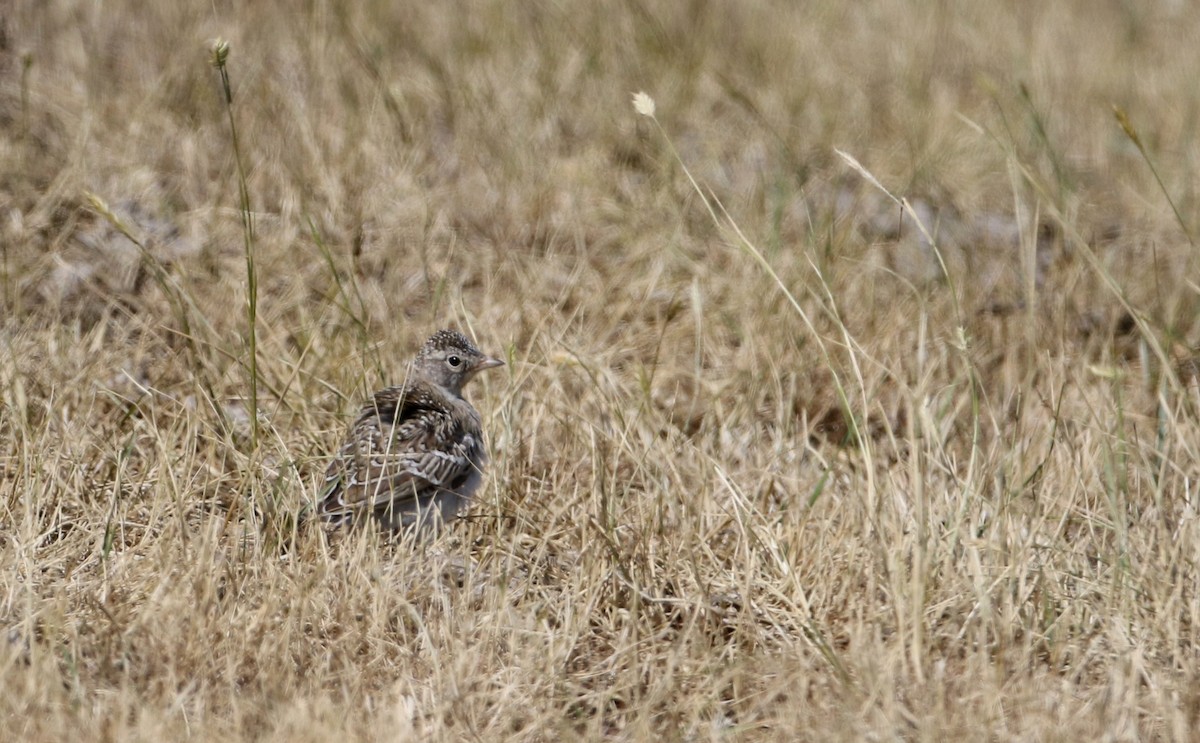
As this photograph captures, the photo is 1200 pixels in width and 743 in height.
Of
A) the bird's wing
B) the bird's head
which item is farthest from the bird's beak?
the bird's wing

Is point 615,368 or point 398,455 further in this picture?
point 615,368

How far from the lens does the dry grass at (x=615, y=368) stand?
3.76 m

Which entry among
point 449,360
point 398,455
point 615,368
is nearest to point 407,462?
point 398,455

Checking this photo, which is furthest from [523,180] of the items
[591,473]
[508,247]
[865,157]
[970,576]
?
[970,576]

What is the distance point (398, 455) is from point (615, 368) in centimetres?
154

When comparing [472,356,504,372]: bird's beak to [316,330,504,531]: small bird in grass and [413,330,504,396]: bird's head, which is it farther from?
[316,330,504,531]: small bird in grass

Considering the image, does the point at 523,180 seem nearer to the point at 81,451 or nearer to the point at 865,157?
the point at 865,157

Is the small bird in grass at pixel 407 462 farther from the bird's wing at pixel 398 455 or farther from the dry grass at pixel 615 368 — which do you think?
the dry grass at pixel 615 368

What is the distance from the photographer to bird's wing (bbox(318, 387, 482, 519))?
4520 millimetres

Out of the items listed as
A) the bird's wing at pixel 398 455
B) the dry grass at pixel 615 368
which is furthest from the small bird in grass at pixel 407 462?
the dry grass at pixel 615 368

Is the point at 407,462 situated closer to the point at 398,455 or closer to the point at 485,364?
the point at 398,455

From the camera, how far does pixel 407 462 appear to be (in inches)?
185

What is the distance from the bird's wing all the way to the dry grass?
0.14 metres

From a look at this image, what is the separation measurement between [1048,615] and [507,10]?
211 inches
